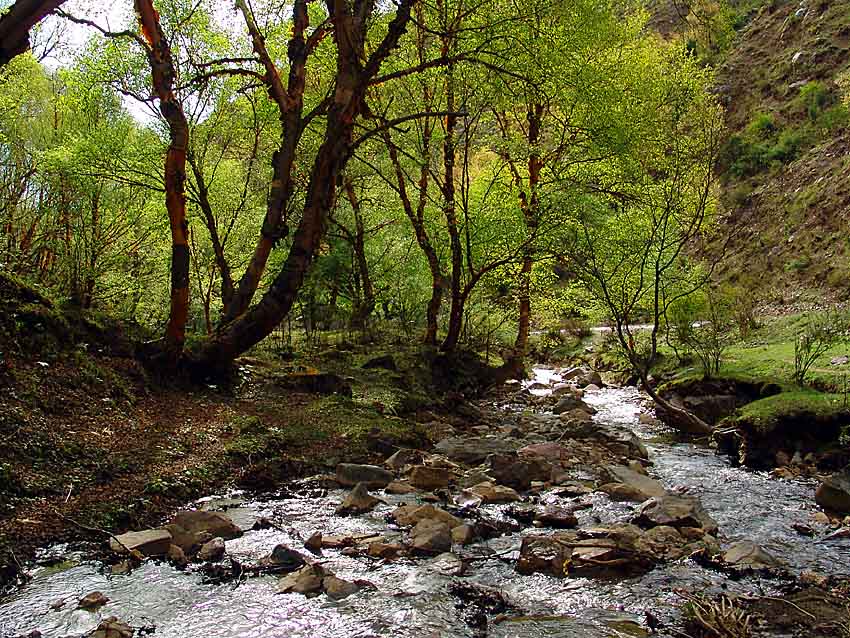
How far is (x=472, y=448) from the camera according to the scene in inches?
375

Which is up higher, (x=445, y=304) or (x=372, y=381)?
(x=445, y=304)

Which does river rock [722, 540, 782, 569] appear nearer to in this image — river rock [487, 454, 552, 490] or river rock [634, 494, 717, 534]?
river rock [634, 494, 717, 534]

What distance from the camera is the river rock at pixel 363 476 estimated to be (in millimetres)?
7574

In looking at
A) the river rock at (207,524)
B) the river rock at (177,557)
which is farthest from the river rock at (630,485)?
the river rock at (177,557)

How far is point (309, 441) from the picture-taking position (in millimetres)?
8711

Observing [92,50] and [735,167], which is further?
[735,167]

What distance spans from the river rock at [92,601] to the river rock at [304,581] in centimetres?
123

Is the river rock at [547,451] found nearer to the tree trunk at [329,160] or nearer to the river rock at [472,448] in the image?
the river rock at [472,448]

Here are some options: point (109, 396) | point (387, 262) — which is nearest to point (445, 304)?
point (387, 262)

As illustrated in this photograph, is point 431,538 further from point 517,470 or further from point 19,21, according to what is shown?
point 19,21

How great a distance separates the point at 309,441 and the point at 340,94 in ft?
18.0

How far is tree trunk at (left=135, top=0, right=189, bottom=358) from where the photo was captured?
27.1 ft

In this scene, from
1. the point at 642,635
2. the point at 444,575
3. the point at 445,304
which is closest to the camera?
the point at 642,635

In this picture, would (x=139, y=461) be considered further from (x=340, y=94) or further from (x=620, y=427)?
(x=620, y=427)
